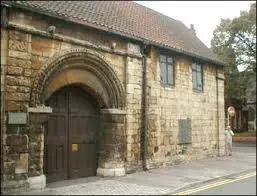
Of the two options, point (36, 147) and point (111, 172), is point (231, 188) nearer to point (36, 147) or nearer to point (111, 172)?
point (111, 172)

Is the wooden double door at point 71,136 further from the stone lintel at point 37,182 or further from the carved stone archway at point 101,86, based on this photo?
the stone lintel at point 37,182

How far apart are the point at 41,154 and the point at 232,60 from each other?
25063mm

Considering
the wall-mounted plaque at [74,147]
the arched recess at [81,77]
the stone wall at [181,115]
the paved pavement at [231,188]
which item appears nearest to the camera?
the paved pavement at [231,188]

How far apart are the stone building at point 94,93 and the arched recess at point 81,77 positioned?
0.03 meters

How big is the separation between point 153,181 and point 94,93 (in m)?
3.24

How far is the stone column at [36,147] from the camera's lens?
34.6 ft

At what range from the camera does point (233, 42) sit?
33312mm

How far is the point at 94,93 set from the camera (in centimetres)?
1297

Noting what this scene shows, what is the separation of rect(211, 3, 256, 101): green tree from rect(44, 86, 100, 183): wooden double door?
66.8ft

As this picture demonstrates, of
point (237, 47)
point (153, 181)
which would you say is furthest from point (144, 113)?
point (237, 47)

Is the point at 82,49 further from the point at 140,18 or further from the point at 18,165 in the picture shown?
the point at 140,18

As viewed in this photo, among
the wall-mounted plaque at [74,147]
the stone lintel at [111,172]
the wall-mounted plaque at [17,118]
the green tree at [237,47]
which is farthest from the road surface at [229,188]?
the green tree at [237,47]

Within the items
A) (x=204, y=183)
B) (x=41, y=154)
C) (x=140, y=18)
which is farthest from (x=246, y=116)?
(x=41, y=154)

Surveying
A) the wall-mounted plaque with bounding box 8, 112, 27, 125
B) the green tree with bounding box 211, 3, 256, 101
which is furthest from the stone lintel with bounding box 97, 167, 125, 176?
the green tree with bounding box 211, 3, 256, 101
